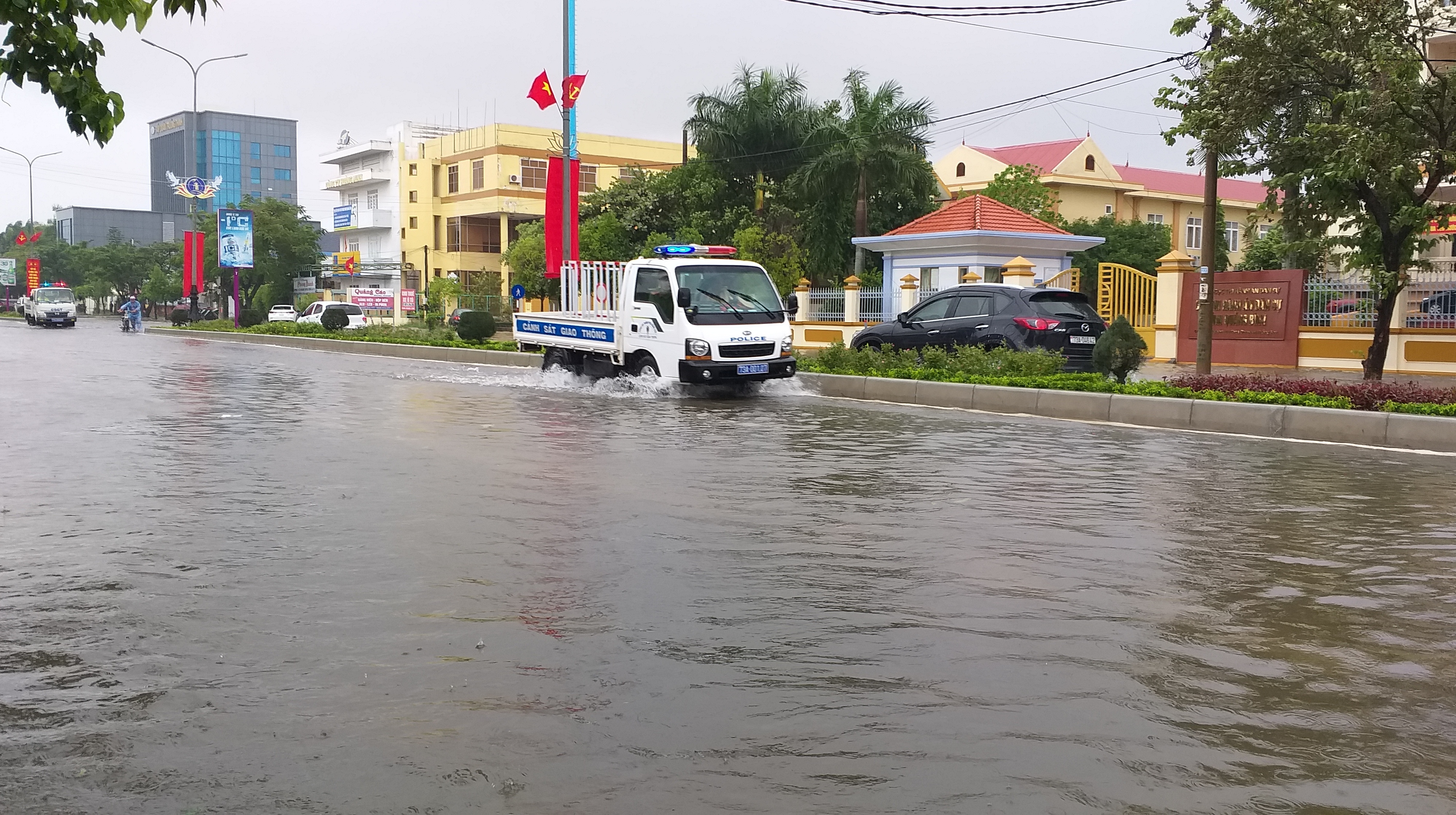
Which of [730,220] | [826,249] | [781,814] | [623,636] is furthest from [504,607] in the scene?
[730,220]

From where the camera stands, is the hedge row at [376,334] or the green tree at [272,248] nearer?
the hedge row at [376,334]

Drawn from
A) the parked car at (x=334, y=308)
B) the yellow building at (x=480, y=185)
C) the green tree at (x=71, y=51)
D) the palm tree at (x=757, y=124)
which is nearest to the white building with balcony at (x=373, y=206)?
the yellow building at (x=480, y=185)

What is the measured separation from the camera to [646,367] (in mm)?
19562

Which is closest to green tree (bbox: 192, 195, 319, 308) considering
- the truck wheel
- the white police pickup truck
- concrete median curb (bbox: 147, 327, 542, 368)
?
concrete median curb (bbox: 147, 327, 542, 368)

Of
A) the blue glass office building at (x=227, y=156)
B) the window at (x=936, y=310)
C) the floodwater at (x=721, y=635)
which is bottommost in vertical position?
the floodwater at (x=721, y=635)

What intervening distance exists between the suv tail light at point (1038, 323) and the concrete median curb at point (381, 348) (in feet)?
32.7

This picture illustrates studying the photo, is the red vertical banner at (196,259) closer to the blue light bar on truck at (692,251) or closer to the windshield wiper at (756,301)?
the blue light bar on truck at (692,251)

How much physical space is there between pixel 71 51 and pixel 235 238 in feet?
166

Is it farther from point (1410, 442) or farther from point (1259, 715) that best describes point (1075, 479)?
point (1259, 715)

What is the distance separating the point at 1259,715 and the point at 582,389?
54.6ft

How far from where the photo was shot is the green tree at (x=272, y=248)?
75625 millimetres

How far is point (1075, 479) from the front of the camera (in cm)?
1041

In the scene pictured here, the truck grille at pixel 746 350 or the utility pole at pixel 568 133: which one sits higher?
the utility pole at pixel 568 133

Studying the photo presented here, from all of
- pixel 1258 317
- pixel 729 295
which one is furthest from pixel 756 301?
pixel 1258 317
